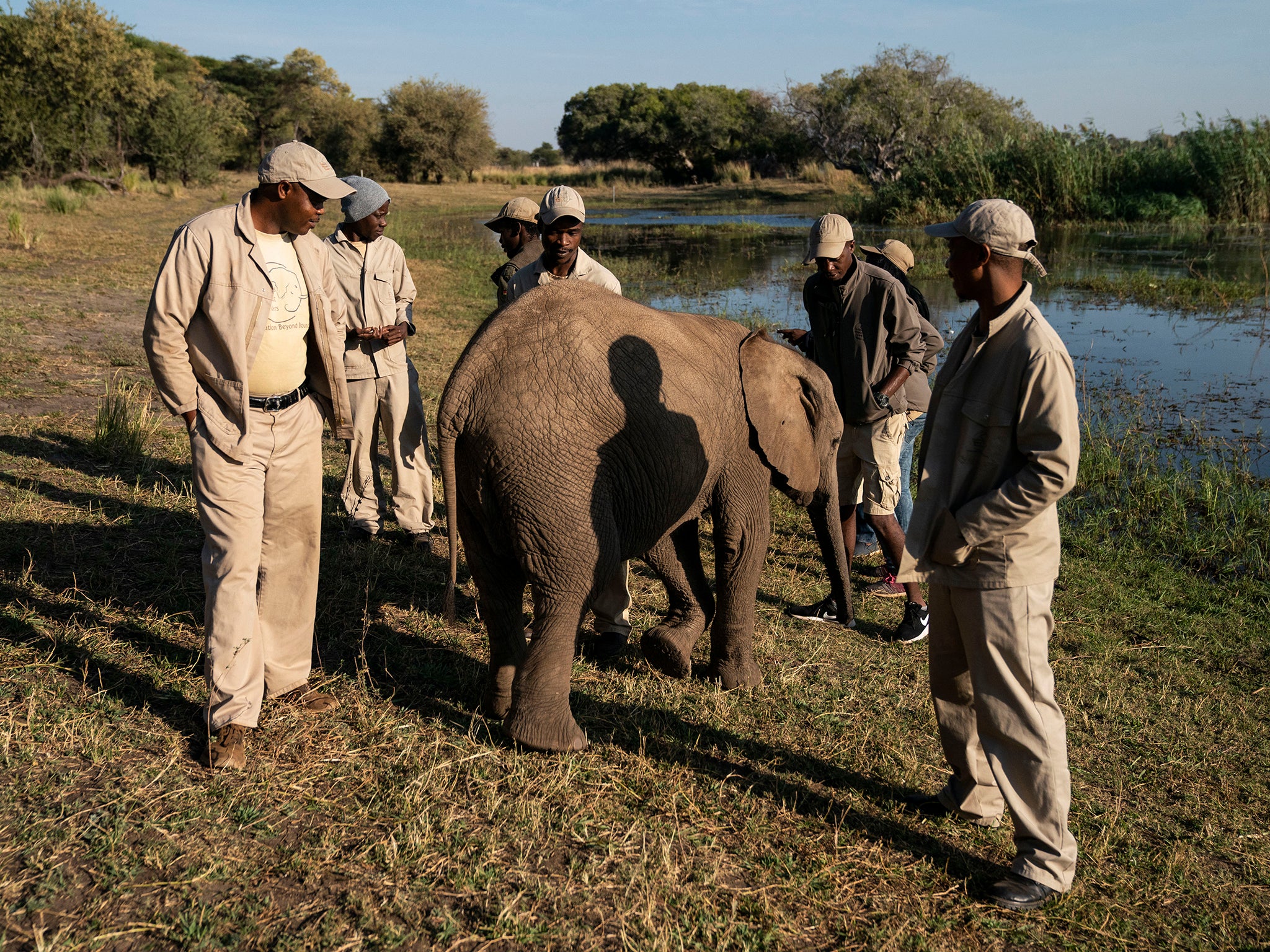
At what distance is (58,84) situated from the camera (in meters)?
31.5

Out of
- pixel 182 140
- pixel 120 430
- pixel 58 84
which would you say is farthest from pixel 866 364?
pixel 182 140

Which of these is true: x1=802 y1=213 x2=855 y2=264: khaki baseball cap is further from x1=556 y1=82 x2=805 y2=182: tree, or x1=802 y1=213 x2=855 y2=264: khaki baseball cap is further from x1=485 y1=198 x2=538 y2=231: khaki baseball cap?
x1=556 y1=82 x2=805 y2=182: tree

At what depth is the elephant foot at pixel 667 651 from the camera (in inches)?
196

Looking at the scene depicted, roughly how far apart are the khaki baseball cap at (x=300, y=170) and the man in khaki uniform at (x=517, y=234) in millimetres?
2342

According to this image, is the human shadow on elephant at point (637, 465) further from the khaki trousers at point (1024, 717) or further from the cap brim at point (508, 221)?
the cap brim at point (508, 221)

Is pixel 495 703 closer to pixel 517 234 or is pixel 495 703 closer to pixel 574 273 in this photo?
pixel 574 273

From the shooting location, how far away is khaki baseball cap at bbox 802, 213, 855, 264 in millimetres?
5383

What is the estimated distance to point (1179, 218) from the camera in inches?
954

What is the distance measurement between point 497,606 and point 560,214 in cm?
223

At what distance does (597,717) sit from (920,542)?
183 centimetres

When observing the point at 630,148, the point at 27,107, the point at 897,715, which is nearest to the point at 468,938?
the point at 897,715

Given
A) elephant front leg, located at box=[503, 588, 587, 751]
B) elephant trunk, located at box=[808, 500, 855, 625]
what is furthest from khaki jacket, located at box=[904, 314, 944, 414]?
elephant front leg, located at box=[503, 588, 587, 751]

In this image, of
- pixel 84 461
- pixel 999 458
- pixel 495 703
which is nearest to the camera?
pixel 999 458

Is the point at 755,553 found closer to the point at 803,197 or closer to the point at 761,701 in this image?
the point at 761,701
